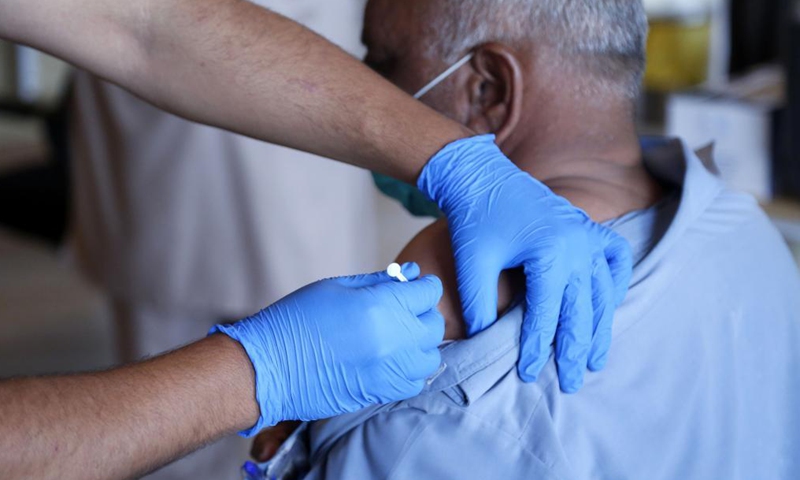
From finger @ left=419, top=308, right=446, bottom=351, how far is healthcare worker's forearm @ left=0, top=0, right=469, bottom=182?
0.71 ft

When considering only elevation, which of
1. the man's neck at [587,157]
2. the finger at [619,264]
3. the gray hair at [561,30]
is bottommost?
the finger at [619,264]

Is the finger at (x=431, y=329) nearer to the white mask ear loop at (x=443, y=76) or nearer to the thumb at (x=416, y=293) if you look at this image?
the thumb at (x=416, y=293)

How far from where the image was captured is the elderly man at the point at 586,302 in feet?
3.18

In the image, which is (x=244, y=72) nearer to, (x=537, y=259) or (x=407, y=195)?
(x=407, y=195)

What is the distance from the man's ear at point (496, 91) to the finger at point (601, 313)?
0.82ft

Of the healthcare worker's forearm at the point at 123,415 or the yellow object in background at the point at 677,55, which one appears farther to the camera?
the yellow object in background at the point at 677,55

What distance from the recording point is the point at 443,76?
1221 millimetres

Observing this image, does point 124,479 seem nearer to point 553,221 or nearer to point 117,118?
point 553,221

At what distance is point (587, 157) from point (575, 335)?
11.2 inches

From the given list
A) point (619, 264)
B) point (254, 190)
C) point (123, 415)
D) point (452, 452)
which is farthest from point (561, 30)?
point (254, 190)

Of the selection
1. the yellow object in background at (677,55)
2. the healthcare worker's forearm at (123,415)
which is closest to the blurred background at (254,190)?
the yellow object in background at (677,55)

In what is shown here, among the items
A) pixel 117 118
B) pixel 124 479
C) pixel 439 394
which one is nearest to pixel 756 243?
pixel 439 394

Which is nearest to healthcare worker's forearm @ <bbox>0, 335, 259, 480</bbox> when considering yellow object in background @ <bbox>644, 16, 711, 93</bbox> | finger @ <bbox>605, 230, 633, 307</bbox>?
finger @ <bbox>605, 230, 633, 307</bbox>

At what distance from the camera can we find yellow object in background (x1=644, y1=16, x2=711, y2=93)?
327 cm
